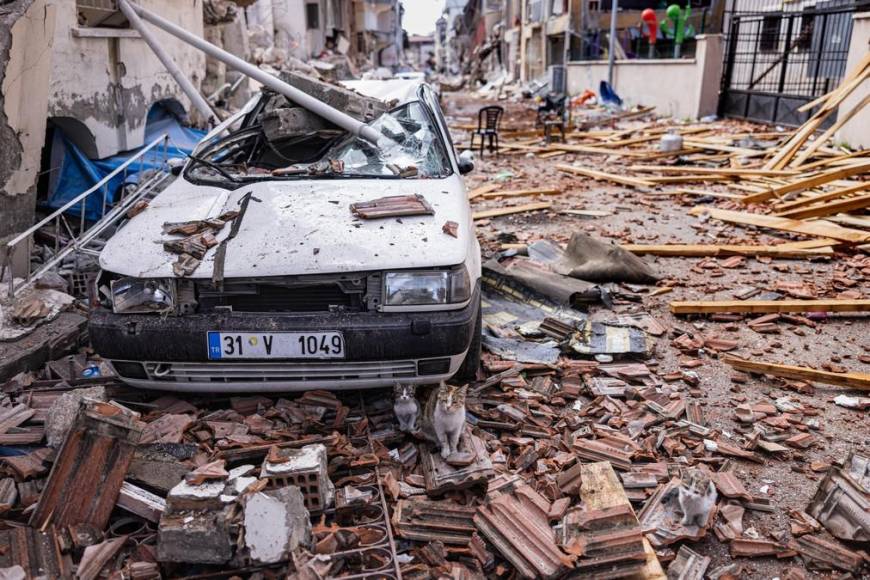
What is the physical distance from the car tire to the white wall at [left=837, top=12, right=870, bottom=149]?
10891 mm

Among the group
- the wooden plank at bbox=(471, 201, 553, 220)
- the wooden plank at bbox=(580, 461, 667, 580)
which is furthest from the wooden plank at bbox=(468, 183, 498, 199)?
the wooden plank at bbox=(580, 461, 667, 580)

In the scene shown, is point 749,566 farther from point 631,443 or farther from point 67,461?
point 67,461

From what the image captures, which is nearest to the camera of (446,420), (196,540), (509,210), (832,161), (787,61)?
(196,540)

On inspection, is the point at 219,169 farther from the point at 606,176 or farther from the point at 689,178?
the point at 689,178

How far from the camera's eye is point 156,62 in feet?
33.6

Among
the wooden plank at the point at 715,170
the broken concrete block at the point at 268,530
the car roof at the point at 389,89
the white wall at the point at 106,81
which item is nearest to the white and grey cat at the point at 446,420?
the broken concrete block at the point at 268,530

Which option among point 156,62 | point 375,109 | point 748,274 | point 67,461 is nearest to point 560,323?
point 375,109

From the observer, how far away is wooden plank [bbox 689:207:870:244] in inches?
277

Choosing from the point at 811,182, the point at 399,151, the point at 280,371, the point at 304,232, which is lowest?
the point at 280,371

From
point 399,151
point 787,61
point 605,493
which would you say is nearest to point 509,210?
point 399,151

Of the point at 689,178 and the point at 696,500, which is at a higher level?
the point at 689,178

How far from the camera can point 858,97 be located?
11828 millimetres

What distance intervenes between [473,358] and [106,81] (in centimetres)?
738

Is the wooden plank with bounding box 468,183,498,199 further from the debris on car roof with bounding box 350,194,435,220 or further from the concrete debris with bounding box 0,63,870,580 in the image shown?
the debris on car roof with bounding box 350,194,435,220
